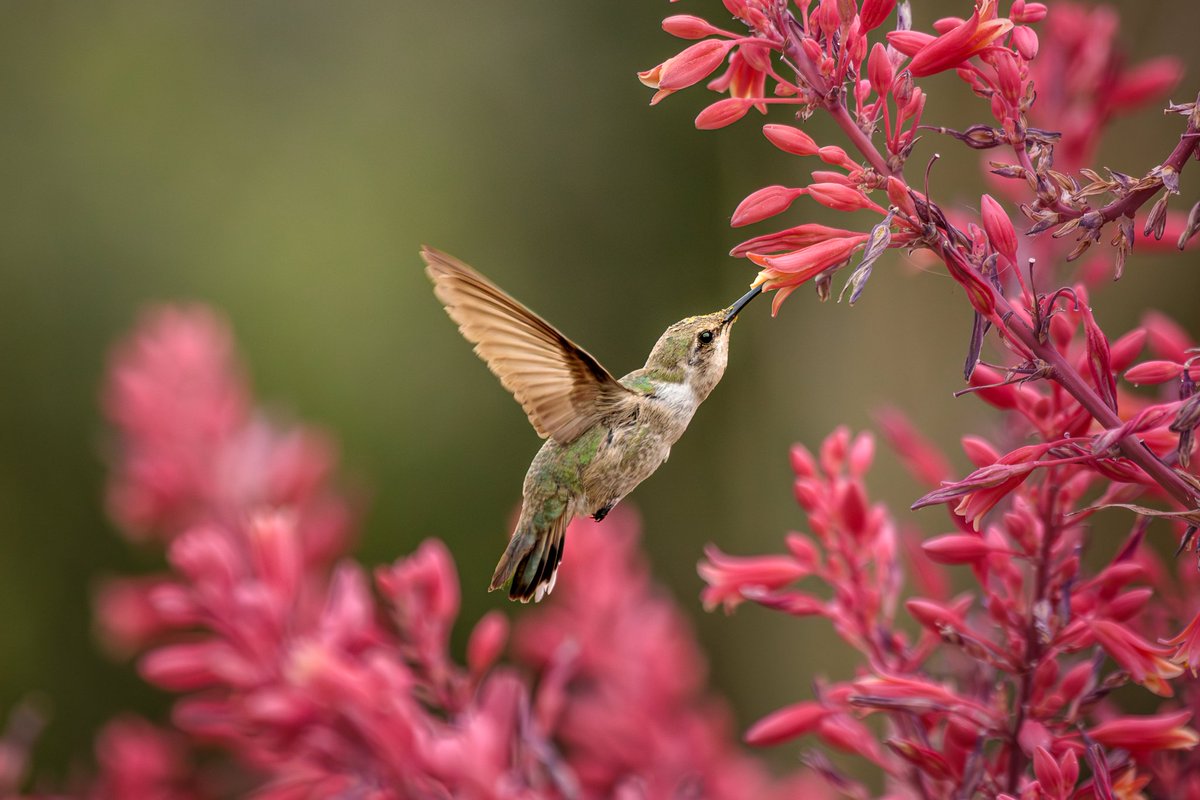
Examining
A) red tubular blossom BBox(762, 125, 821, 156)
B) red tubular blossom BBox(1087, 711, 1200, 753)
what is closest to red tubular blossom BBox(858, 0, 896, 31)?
red tubular blossom BBox(762, 125, 821, 156)

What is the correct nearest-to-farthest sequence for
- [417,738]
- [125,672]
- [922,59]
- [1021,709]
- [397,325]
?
1. [922,59]
2. [1021,709]
3. [417,738]
4. [125,672]
5. [397,325]

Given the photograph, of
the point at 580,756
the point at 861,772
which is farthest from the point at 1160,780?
the point at 861,772

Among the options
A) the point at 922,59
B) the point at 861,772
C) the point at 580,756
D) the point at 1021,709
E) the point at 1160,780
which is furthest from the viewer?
the point at 861,772

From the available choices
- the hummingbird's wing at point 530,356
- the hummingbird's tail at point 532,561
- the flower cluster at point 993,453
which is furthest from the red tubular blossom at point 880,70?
the hummingbird's tail at point 532,561

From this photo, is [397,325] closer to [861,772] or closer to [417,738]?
[861,772]

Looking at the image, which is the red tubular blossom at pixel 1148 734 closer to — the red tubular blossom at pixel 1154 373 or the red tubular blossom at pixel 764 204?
the red tubular blossom at pixel 1154 373

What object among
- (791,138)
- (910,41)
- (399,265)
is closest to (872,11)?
(910,41)

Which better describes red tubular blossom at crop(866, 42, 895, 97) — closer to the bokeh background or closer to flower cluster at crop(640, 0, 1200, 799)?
flower cluster at crop(640, 0, 1200, 799)
